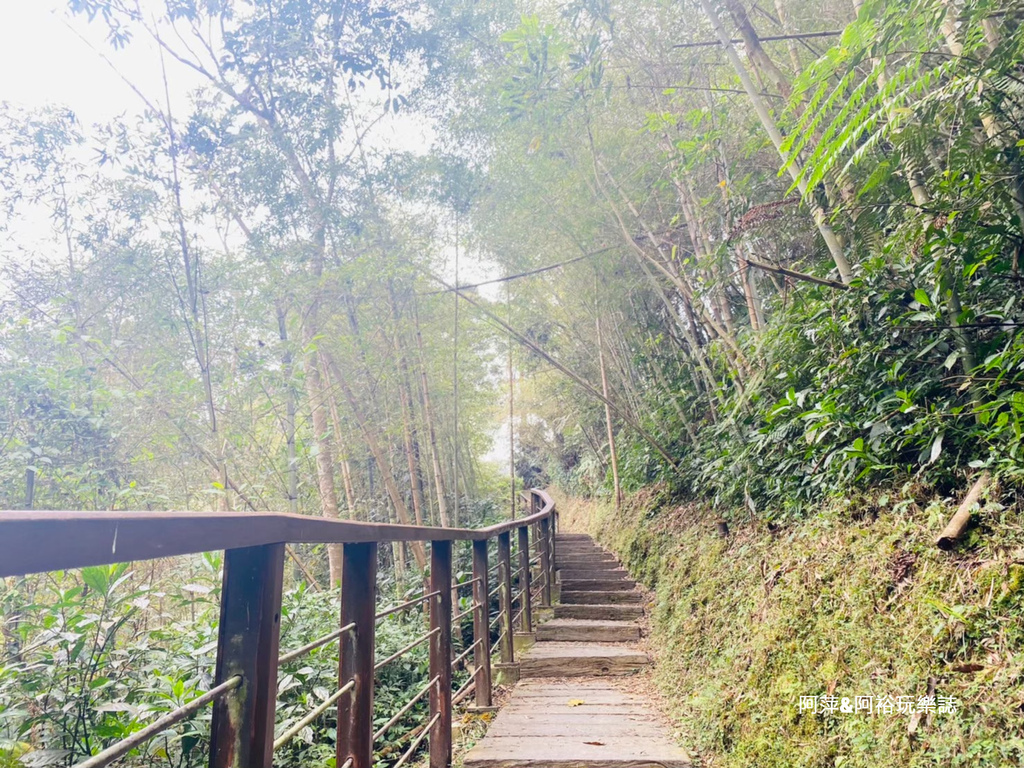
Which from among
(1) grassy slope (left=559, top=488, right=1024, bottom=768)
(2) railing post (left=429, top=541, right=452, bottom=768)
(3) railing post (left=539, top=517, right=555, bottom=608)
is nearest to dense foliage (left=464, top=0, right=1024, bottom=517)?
(1) grassy slope (left=559, top=488, right=1024, bottom=768)

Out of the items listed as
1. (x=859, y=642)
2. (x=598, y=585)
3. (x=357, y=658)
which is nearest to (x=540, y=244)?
(x=598, y=585)

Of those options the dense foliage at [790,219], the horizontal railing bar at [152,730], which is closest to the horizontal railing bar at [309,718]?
the horizontal railing bar at [152,730]

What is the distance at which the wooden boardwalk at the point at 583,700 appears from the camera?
205 cm

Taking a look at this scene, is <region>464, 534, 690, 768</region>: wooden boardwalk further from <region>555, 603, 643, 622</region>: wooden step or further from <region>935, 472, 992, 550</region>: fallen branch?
<region>935, 472, 992, 550</region>: fallen branch

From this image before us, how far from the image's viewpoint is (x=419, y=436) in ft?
23.9

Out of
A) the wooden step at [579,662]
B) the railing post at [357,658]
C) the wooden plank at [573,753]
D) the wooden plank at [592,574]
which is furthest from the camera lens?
the wooden plank at [592,574]

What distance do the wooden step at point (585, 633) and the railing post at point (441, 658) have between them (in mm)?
2043

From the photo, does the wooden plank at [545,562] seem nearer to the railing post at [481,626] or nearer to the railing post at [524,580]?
the railing post at [524,580]

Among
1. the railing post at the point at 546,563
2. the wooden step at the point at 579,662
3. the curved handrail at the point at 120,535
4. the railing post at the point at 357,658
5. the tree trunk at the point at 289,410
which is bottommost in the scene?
the wooden step at the point at 579,662

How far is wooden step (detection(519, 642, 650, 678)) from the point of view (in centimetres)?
329

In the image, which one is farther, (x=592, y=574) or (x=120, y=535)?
(x=592, y=574)

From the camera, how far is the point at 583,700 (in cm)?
278

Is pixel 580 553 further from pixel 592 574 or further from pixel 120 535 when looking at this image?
pixel 120 535

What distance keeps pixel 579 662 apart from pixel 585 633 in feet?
A: 1.83
